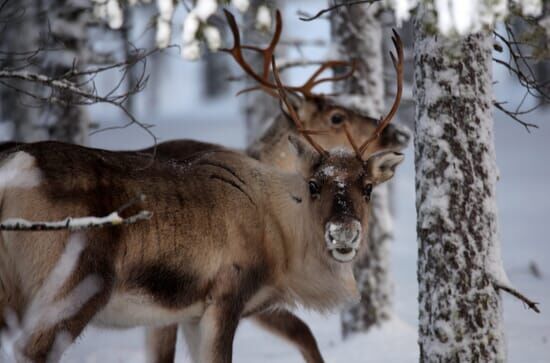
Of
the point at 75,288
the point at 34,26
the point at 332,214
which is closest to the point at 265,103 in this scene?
the point at 34,26

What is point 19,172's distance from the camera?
4262 mm

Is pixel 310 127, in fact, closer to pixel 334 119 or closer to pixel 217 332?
pixel 334 119

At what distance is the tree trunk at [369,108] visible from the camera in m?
7.46

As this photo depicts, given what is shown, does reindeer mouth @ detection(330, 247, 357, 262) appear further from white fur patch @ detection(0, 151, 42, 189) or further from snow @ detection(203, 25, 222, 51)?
snow @ detection(203, 25, 222, 51)

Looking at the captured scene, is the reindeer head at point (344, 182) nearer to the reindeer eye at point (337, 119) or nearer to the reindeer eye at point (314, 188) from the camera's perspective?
the reindeer eye at point (314, 188)

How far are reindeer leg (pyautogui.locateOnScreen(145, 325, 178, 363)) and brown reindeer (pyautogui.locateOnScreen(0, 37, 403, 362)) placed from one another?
2.29 feet

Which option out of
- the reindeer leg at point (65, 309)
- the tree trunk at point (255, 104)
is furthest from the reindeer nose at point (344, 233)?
the tree trunk at point (255, 104)

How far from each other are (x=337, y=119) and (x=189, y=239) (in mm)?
3318

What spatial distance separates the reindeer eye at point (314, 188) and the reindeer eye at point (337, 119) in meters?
2.70

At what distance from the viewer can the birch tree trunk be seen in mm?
4328

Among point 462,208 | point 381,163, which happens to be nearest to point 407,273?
point 381,163

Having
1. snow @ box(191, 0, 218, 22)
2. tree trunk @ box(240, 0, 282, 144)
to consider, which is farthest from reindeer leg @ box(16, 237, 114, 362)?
tree trunk @ box(240, 0, 282, 144)

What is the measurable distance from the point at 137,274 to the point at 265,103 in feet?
22.1

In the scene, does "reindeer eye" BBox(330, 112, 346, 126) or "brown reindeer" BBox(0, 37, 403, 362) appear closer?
"brown reindeer" BBox(0, 37, 403, 362)
